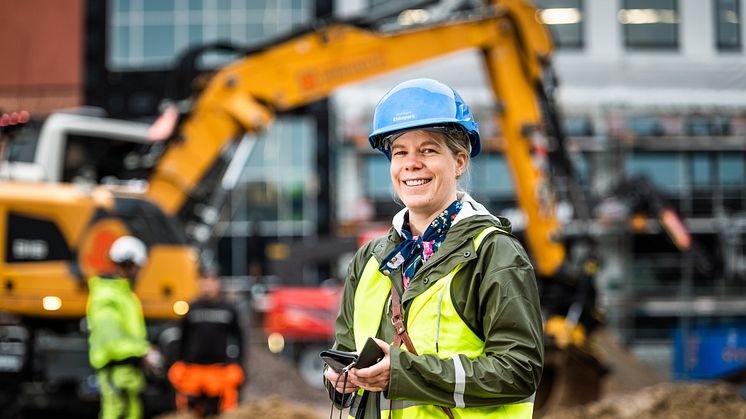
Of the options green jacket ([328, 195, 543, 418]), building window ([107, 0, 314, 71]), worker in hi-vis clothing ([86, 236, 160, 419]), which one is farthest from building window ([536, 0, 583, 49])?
green jacket ([328, 195, 543, 418])

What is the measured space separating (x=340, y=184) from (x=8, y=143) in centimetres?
1645

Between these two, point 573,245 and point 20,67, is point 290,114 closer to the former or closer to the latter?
point 20,67

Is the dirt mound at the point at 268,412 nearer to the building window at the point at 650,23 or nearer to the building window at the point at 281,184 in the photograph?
the building window at the point at 650,23


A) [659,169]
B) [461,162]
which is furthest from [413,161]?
[659,169]

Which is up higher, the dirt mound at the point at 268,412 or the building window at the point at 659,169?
the building window at the point at 659,169

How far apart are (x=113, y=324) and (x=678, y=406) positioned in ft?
15.3

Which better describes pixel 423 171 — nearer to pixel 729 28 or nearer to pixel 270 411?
pixel 270 411

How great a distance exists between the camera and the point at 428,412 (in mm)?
2805

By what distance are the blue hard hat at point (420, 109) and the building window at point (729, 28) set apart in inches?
284

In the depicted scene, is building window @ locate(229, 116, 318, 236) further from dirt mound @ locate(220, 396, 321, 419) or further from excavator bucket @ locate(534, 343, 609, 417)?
dirt mound @ locate(220, 396, 321, 419)

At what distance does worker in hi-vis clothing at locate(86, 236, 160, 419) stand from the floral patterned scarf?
579 cm

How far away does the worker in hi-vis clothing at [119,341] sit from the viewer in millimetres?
8375

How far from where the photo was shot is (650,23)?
2295 cm

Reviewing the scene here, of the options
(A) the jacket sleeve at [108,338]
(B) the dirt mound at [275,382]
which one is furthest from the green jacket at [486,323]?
(B) the dirt mound at [275,382]
